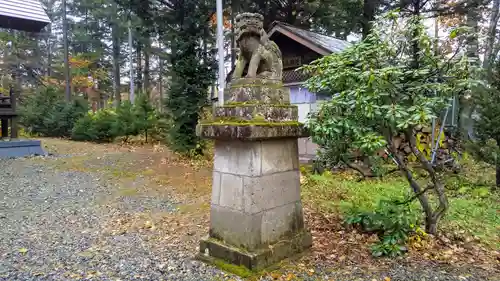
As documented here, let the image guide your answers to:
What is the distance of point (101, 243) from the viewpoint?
383cm

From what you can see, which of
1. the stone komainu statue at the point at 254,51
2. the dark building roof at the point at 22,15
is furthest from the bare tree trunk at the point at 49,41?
the stone komainu statue at the point at 254,51

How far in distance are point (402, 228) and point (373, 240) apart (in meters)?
0.36

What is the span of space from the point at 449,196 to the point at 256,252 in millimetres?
4959

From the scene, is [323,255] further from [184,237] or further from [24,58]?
[24,58]

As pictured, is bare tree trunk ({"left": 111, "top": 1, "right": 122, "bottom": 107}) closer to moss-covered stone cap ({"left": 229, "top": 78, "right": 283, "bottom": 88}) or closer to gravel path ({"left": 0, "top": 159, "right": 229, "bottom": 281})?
gravel path ({"left": 0, "top": 159, "right": 229, "bottom": 281})

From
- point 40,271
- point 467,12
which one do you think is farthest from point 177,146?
point 467,12

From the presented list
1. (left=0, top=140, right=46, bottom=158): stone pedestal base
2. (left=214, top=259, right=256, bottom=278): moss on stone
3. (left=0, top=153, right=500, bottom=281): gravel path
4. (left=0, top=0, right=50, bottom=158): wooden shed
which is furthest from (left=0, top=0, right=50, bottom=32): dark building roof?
(left=214, top=259, right=256, bottom=278): moss on stone

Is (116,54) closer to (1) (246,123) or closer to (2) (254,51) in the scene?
(2) (254,51)

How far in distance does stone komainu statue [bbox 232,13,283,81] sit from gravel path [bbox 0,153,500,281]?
189cm

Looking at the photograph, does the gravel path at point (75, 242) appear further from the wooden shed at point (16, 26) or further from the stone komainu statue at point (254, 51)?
the wooden shed at point (16, 26)

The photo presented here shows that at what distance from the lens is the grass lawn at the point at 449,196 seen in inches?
169

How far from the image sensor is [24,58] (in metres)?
20.4

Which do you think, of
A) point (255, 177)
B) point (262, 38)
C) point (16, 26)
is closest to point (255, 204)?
point (255, 177)

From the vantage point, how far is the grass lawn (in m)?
4.29
